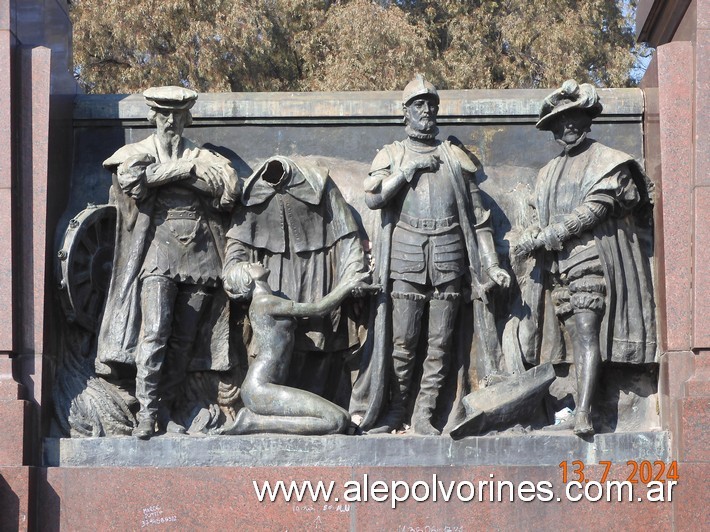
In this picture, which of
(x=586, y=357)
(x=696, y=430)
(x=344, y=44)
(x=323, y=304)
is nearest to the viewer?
(x=696, y=430)

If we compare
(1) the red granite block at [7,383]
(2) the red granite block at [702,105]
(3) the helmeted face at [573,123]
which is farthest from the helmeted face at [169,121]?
(2) the red granite block at [702,105]

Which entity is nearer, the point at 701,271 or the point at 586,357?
the point at 701,271

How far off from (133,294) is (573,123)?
3.84 metres

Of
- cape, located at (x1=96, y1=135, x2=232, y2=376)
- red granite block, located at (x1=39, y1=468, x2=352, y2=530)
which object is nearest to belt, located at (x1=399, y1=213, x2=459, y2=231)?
cape, located at (x1=96, y1=135, x2=232, y2=376)

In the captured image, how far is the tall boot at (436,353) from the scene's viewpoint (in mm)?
13438

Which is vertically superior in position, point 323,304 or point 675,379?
point 323,304

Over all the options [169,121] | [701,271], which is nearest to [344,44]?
[169,121]

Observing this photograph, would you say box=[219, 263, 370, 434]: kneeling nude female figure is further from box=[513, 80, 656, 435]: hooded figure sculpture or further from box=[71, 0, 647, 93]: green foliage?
box=[71, 0, 647, 93]: green foliage

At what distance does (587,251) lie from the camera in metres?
13.3

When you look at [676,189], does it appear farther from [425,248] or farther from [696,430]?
[425,248]

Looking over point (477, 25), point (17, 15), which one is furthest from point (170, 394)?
point (477, 25)

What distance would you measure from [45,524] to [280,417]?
2.01 m

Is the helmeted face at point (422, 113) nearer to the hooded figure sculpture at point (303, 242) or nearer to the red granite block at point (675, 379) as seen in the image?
the hooded figure sculpture at point (303, 242)

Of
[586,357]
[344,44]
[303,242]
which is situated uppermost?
[344,44]
